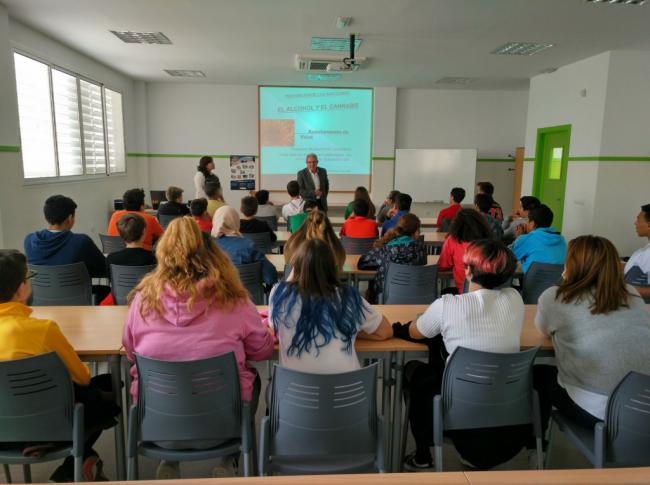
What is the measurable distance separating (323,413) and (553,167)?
8.46 m

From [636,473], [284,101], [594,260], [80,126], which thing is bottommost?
[636,473]

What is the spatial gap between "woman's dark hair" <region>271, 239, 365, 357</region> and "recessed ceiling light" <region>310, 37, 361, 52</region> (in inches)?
206

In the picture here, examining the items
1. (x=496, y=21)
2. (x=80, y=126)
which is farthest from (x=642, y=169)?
(x=80, y=126)

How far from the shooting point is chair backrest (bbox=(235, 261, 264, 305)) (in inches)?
136

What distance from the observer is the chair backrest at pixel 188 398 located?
177 cm

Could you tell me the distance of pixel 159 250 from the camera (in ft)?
6.49

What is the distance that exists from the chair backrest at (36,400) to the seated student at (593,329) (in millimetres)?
2040

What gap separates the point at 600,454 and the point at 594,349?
401 millimetres

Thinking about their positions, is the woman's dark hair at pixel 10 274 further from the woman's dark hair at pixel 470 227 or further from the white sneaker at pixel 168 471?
the woman's dark hair at pixel 470 227

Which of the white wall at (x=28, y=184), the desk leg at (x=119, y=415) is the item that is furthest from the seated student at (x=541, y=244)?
the white wall at (x=28, y=184)

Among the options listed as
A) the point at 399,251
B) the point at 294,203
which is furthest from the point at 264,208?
the point at 399,251

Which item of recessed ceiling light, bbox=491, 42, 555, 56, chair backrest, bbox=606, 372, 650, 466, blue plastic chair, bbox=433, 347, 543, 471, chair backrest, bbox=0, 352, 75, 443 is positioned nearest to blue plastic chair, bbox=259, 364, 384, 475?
blue plastic chair, bbox=433, 347, 543, 471

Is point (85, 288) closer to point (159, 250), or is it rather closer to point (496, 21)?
point (159, 250)

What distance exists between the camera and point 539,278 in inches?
143
